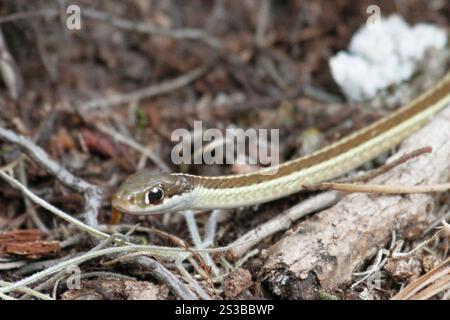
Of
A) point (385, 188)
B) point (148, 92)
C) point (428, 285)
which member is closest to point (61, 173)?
point (148, 92)

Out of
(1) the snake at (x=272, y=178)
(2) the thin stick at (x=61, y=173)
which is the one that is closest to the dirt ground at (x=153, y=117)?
(2) the thin stick at (x=61, y=173)

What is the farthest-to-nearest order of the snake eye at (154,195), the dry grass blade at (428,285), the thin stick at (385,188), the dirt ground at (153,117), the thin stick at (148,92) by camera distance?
1. the thin stick at (148,92)
2. the thin stick at (385,188)
3. the snake eye at (154,195)
4. the dirt ground at (153,117)
5. the dry grass blade at (428,285)

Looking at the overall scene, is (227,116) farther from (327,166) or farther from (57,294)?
(57,294)

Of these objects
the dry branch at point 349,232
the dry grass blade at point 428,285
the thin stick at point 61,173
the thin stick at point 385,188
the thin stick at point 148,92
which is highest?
the thin stick at point 148,92

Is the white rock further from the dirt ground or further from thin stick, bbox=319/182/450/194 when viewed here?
thin stick, bbox=319/182/450/194

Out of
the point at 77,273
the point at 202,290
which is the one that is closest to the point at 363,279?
the point at 202,290

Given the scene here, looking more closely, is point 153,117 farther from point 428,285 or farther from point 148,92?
point 428,285

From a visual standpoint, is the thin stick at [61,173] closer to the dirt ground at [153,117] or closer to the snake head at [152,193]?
the dirt ground at [153,117]
